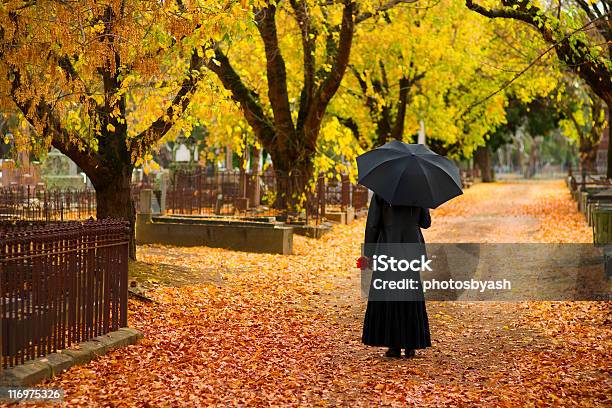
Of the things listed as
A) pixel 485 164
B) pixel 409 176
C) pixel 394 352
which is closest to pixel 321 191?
pixel 394 352

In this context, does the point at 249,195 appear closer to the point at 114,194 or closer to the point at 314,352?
the point at 114,194

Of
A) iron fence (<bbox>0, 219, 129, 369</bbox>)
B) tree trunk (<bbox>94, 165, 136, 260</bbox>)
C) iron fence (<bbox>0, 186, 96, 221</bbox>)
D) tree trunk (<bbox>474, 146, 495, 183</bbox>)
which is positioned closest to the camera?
iron fence (<bbox>0, 219, 129, 369</bbox>)

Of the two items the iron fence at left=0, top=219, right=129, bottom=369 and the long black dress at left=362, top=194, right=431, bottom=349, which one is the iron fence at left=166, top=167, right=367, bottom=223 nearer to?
the iron fence at left=0, top=219, right=129, bottom=369

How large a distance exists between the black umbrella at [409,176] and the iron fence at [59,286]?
2882 millimetres

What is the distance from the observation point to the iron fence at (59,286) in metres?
7.91

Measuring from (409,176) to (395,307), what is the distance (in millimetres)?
1376

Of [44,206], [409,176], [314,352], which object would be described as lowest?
[314,352]

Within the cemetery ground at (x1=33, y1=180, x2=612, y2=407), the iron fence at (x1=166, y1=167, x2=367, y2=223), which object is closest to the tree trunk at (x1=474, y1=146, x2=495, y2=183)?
the iron fence at (x1=166, y1=167, x2=367, y2=223)

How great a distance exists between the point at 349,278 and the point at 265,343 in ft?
20.5

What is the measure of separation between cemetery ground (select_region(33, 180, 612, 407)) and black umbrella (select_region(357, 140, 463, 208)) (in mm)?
1738

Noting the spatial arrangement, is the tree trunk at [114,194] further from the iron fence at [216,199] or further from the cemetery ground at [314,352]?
the iron fence at [216,199]

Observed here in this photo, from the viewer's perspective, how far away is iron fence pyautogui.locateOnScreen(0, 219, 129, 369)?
7914 millimetres

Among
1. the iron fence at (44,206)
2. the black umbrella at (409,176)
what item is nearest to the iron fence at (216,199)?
the iron fence at (44,206)

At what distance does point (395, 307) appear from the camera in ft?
30.5
